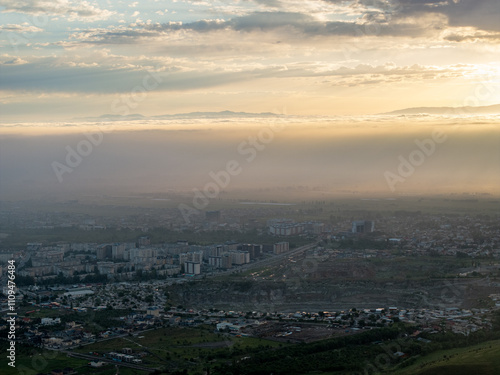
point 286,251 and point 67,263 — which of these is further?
point 286,251

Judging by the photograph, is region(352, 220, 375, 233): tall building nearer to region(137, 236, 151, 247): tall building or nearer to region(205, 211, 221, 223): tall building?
region(137, 236, 151, 247): tall building

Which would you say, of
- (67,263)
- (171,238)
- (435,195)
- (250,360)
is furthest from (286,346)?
(435,195)

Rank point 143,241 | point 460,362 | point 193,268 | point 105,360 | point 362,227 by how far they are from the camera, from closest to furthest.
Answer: point 460,362 → point 105,360 → point 193,268 → point 143,241 → point 362,227

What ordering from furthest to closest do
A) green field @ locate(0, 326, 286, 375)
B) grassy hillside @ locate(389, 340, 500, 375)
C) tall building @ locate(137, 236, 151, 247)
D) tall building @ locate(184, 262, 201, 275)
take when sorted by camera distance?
tall building @ locate(137, 236, 151, 247) → tall building @ locate(184, 262, 201, 275) → green field @ locate(0, 326, 286, 375) → grassy hillside @ locate(389, 340, 500, 375)

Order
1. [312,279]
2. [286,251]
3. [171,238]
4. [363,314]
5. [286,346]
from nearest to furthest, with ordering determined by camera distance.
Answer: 1. [286,346]
2. [363,314]
3. [312,279]
4. [286,251]
5. [171,238]

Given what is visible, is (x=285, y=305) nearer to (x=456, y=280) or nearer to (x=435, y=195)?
(x=456, y=280)

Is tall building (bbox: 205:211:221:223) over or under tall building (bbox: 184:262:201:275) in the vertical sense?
over

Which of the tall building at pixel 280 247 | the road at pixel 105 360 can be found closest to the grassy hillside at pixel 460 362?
the road at pixel 105 360

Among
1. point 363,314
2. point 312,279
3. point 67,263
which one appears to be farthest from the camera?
point 67,263

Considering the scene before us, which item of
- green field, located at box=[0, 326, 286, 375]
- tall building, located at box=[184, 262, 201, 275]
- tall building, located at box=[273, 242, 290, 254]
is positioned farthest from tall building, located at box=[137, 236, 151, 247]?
green field, located at box=[0, 326, 286, 375]

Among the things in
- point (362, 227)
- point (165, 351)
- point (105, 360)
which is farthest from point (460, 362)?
point (362, 227)

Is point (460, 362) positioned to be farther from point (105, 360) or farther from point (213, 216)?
point (213, 216)
